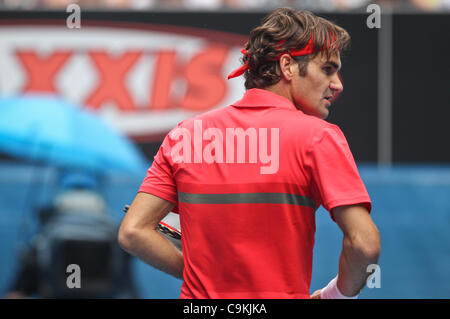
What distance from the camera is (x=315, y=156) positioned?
5.16 ft

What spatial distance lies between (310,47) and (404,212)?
4.94m

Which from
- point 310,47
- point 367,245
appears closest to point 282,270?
point 367,245

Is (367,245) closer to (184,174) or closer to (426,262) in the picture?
(184,174)

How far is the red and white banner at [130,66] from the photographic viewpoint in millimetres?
6793

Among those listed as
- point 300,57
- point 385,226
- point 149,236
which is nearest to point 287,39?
point 300,57

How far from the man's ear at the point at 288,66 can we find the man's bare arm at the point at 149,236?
1.52ft

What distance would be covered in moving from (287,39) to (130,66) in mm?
5311

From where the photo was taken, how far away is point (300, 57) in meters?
1.74

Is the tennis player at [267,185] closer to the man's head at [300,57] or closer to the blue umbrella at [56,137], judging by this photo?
the man's head at [300,57]

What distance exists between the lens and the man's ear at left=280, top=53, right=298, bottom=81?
5.71 feet
